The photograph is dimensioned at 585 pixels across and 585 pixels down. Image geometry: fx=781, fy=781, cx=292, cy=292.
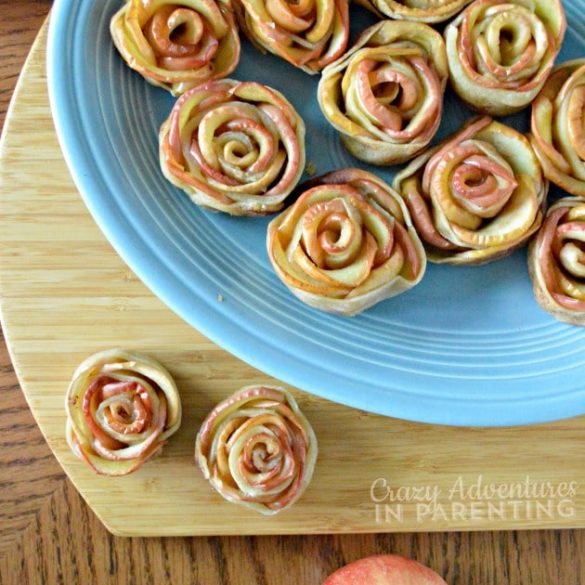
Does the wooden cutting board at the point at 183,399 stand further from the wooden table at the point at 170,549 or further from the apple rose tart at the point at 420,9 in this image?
the apple rose tart at the point at 420,9

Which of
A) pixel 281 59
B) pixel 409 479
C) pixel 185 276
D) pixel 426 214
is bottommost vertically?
pixel 409 479

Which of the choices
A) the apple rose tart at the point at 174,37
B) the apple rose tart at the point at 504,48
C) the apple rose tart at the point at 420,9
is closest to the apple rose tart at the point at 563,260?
the apple rose tart at the point at 504,48

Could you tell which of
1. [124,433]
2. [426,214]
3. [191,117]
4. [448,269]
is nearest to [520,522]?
[448,269]

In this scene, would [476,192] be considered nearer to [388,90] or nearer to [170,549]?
[388,90]

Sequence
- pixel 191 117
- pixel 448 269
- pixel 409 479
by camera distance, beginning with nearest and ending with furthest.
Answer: pixel 191 117
pixel 448 269
pixel 409 479

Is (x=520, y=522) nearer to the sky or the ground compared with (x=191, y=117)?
nearer to the ground

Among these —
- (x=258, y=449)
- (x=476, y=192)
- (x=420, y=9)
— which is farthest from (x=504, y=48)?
(x=258, y=449)

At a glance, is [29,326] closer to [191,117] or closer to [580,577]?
[191,117]
